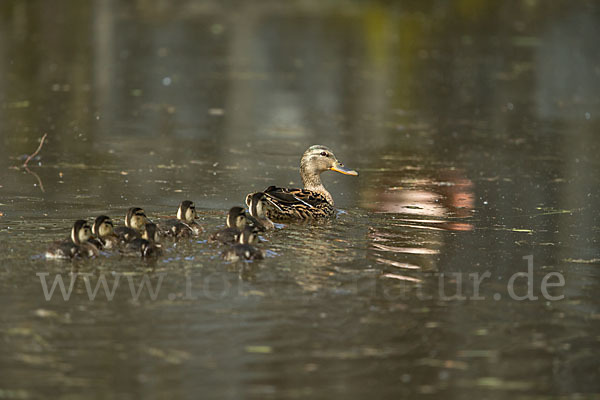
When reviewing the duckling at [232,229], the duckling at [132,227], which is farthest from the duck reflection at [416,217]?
the duckling at [132,227]

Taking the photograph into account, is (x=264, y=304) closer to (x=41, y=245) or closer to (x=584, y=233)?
(x=41, y=245)

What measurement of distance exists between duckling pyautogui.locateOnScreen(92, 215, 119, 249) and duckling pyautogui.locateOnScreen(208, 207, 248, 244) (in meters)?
0.73

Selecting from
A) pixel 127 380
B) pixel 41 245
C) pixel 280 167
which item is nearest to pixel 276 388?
pixel 127 380

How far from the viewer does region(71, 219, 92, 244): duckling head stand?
730 cm

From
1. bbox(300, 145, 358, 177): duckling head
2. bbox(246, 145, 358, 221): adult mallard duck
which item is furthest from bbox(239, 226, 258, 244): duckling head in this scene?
bbox(300, 145, 358, 177): duckling head

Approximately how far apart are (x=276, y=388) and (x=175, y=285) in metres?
1.66

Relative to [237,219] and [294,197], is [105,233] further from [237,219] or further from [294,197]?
[294,197]

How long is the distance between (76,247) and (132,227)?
0.84 m

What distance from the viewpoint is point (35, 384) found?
17.1 feet

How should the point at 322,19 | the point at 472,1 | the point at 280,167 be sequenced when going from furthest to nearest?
1. the point at 472,1
2. the point at 322,19
3. the point at 280,167

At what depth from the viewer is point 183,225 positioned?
809 centimetres

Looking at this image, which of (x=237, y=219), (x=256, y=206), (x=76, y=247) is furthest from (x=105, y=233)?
(x=256, y=206)

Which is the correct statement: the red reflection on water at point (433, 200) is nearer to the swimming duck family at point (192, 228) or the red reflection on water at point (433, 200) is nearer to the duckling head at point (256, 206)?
the swimming duck family at point (192, 228)

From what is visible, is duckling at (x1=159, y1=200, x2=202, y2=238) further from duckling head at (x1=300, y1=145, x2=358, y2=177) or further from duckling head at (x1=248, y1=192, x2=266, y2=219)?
duckling head at (x1=300, y1=145, x2=358, y2=177)
